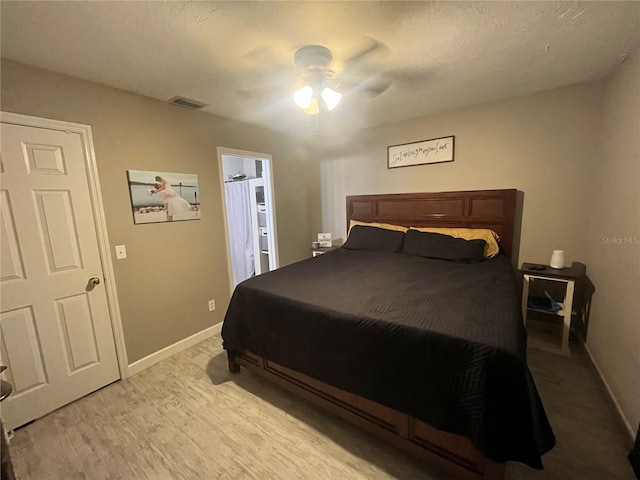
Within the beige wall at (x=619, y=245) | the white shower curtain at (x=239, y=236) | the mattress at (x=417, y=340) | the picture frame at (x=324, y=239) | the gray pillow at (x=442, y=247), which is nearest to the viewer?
the mattress at (x=417, y=340)

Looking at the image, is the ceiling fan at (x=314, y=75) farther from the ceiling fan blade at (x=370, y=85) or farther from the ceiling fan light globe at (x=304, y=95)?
the ceiling fan blade at (x=370, y=85)

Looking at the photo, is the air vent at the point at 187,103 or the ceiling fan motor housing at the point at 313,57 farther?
the air vent at the point at 187,103

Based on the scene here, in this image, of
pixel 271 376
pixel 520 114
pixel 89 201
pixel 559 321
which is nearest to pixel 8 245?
pixel 89 201

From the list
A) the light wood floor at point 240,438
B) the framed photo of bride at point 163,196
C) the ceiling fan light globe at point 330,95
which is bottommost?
the light wood floor at point 240,438

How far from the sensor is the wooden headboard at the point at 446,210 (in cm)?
282

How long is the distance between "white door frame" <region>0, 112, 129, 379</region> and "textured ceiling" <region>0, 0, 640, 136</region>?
1.19 ft

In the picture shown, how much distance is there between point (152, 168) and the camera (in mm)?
2391

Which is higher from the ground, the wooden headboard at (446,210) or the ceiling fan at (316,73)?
the ceiling fan at (316,73)

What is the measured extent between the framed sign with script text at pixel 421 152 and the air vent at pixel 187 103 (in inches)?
90.0

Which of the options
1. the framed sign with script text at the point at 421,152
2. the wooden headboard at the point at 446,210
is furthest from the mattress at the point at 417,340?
the framed sign with script text at the point at 421,152

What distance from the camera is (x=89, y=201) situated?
204 centimetres

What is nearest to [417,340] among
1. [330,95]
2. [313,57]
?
[330,95]

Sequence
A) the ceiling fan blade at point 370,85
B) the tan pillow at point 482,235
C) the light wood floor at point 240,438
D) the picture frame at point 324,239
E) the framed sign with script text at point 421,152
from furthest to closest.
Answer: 1. the picture frame at point 324,239
2. the framed sign with script text at point 421,152
3. the tan pillow at point 482,235
4. the ceiling fan blade at point 370,85
5. the light wood floor at point 240,438

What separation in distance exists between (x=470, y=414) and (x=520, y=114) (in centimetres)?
289
